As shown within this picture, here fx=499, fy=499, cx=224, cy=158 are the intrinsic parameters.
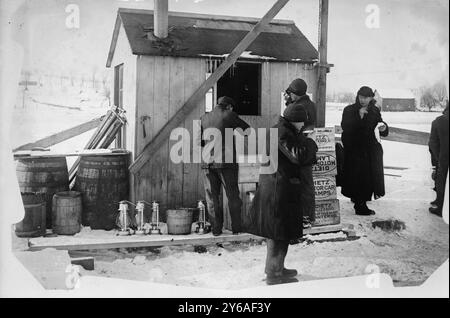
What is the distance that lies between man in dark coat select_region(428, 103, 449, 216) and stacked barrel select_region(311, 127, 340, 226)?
111cm

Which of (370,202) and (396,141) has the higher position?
(396,141)

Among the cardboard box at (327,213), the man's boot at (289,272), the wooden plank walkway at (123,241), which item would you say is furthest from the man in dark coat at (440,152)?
the wooden plank walkway at (123,241)

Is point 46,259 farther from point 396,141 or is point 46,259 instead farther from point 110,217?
point 396,141

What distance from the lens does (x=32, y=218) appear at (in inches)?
209

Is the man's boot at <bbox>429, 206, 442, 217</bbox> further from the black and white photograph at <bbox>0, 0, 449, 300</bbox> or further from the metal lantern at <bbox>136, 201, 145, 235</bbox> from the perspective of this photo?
the metal lantern at <bbox>136, 201, 145, 235</bbox>

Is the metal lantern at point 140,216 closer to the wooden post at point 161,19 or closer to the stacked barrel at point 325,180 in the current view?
the wooden post at point 161,19

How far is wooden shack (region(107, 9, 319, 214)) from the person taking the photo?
571cm

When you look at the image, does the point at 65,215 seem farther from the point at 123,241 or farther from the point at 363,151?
the point at 363,151

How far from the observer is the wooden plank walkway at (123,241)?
203 inches

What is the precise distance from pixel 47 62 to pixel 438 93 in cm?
427

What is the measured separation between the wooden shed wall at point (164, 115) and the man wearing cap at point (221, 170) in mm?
229

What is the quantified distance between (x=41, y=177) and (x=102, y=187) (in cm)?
69

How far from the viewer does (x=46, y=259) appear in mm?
5090

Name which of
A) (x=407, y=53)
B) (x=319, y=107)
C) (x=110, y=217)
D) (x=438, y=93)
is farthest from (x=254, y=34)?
(x=110, y=217)
